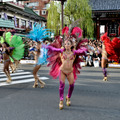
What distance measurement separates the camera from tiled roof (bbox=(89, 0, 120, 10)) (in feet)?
96.0

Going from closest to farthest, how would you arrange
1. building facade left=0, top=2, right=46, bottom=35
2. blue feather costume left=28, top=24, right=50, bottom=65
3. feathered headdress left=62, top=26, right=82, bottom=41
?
feathered headdress left=62, top=26, right=82, bottom=41, blue feather costume left=28, top=24, right=50, bottom=65, building facade left=0, top=2, right=46, bottom=35

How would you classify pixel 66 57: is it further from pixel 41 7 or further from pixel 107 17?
pixel 41 7

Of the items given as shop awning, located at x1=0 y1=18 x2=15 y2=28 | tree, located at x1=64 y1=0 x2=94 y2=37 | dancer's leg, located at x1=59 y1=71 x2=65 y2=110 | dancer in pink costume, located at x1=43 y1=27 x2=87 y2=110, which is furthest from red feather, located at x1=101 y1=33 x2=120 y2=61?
shop awning, located at x1=0 y1=18 x2=15 y2=28

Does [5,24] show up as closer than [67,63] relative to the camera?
No

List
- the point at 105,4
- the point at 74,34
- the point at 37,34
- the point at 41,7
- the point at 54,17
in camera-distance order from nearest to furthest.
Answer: the point at 74,34 → the point at 37,34 → the point at 54,17 → the point at 105,4 → the point at 41,7

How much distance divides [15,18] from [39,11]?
20.6m

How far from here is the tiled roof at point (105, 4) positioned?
29272mm

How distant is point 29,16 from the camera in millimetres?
37062

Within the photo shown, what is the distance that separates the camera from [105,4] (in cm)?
2997

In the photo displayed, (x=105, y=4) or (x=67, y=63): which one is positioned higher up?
(x=105, y=4)

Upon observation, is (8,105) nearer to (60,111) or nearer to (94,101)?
(60,111)

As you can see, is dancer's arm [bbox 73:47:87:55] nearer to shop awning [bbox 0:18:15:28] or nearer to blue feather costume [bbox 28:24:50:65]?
blue feather costume [bbox 28:24:50:65]

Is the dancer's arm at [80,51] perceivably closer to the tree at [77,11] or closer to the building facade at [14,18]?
the tree at [77,11]

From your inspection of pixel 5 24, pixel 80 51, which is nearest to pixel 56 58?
pixel 80 51
